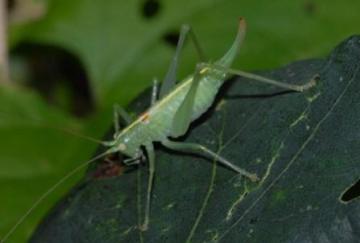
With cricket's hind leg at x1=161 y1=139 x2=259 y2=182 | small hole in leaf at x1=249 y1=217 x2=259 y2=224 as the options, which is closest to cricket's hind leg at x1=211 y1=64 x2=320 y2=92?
cricket's hind leg at x1=161 y1=139 x2=259 y2=182

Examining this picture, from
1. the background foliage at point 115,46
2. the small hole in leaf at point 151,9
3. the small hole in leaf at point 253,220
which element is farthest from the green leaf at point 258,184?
the small hole in leaf at point 151,9

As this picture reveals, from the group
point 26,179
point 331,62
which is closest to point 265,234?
point 331,62

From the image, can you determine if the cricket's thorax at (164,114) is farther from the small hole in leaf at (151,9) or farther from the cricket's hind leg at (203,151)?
the small hole in leaf at (151,9)

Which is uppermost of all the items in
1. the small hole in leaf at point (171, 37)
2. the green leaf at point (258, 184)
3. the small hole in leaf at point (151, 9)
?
the small hole in leaf at point (151, 9)

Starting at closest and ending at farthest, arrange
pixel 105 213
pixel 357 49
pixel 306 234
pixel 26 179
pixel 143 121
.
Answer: pixel 306 234 → pixel 357 49 → pixel 105 213 → pixel 143 121 → pixel 26 179

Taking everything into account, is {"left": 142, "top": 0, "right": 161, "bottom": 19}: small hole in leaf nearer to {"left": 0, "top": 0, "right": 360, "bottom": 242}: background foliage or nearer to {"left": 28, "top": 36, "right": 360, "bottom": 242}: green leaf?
{"left": 0, "top": 0, "right": 360, "bottom": 242}: background foliage

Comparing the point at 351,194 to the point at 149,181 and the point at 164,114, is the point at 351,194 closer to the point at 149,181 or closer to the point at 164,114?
the point at 149,181

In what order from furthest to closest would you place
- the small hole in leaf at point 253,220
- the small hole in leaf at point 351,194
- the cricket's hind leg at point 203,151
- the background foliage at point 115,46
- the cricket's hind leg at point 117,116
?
the background foliage at point 115,46
the cricket's hind leg at point 117,116
the cricket's hind leg at point 203,151
the small hole in leaf at point 253,220
the small hole in leaf at point 351,194

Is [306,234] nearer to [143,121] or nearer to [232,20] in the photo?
[143,121]
